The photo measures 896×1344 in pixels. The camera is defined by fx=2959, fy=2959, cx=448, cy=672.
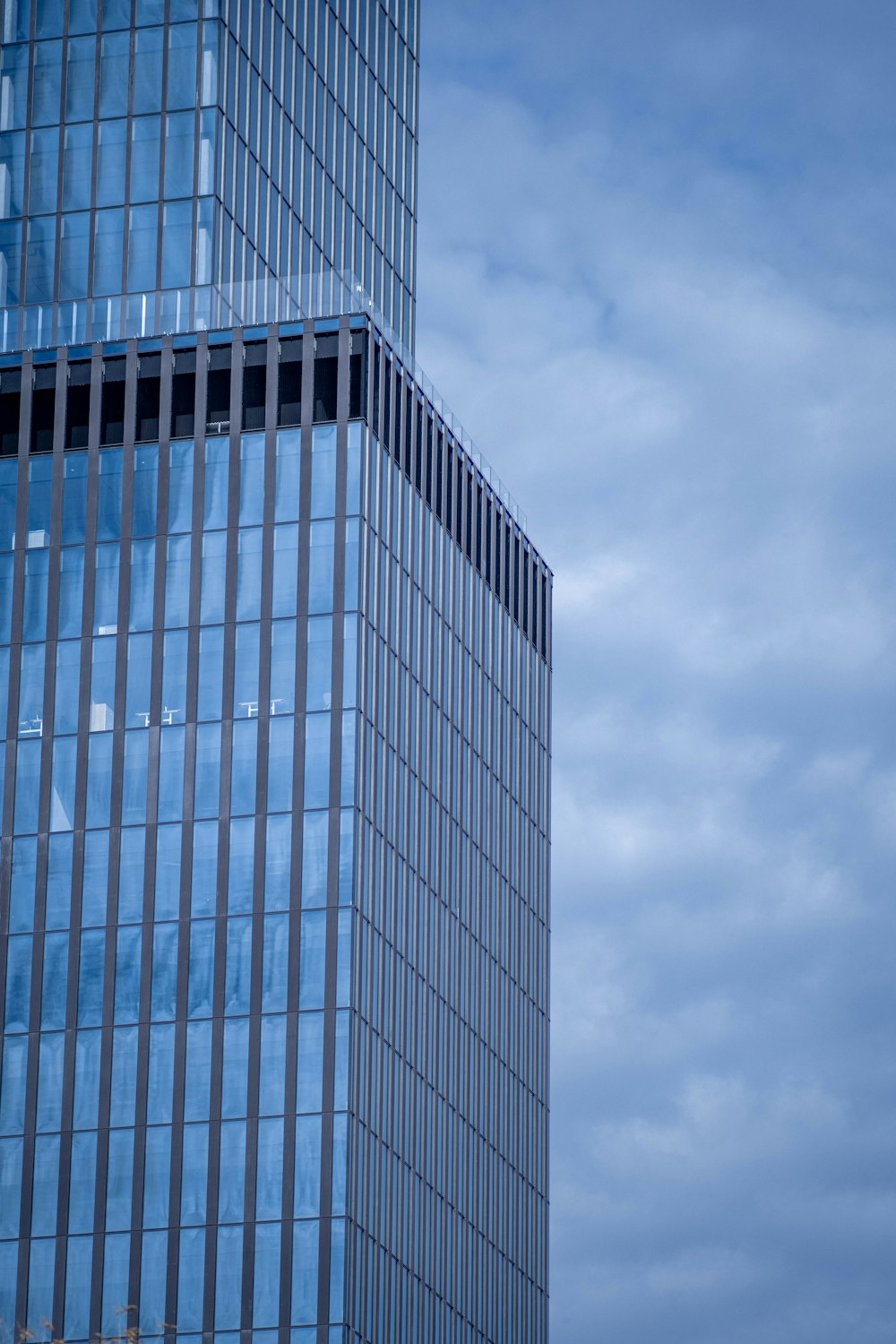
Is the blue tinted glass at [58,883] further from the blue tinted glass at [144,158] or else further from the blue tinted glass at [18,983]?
the blue tinted glass at [144,158]

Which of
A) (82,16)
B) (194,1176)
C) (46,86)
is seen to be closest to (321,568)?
(194,1176)

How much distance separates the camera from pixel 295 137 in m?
158

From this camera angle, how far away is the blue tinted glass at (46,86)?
15250 centimetres

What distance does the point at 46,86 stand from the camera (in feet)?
502

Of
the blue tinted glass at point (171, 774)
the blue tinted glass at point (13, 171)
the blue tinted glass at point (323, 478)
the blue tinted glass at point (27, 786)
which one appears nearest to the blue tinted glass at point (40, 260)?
the blue tinted glass at point (13, 171)

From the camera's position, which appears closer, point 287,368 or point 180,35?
point 287,368

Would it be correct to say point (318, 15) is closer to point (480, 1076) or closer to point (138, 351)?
point (138, 351)

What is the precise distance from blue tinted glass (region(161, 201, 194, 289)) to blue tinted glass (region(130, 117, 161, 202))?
4.99ft

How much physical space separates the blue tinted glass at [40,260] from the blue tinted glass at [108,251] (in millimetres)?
2429

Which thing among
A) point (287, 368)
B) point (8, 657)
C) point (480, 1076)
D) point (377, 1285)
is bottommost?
point (377, 1285)

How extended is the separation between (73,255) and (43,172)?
17.8ft

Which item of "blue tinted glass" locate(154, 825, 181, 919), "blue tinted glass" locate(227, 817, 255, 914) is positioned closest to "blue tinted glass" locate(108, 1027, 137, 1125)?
"blue tinted glass" locate(154, 825, 181, 919)

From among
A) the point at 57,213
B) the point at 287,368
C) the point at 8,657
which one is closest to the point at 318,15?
the point at 57,213

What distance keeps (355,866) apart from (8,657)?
66.6 feet
